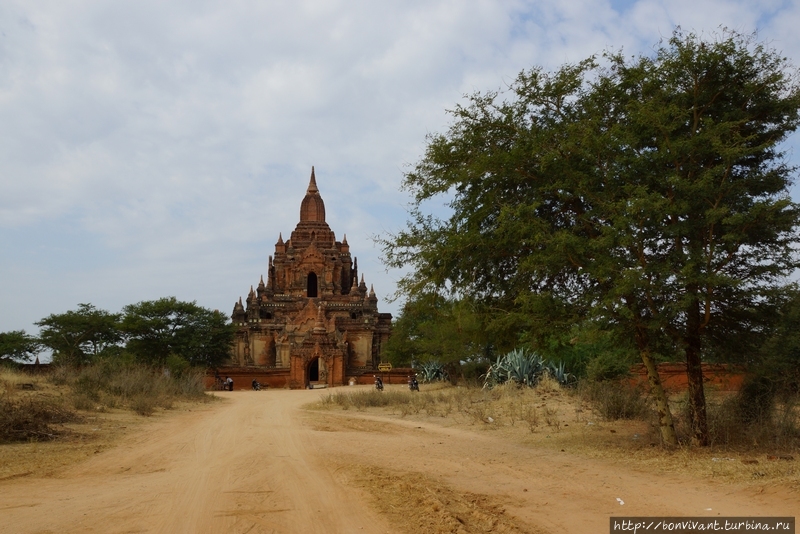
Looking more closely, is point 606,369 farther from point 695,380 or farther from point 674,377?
point 695,380

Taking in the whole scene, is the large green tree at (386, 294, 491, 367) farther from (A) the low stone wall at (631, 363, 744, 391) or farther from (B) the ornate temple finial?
(B) the ornate temple finial

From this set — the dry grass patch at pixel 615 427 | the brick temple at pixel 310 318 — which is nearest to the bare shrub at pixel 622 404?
the dry grass patch at pixel 615 427

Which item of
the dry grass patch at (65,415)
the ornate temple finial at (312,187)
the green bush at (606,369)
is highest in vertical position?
the ornate temple finial at (312,187)

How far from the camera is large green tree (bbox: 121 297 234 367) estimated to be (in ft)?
142

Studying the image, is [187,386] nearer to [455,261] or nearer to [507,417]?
[507,417]

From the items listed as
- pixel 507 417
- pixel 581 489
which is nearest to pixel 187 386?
pixel 507 417

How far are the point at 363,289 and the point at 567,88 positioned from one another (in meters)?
46.7

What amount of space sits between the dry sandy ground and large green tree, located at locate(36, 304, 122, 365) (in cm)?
3637

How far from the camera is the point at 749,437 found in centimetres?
1110

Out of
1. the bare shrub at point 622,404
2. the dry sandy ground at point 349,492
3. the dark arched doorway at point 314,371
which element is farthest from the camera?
the dark arched doorway at point 314,371

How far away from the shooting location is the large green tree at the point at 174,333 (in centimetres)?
4319

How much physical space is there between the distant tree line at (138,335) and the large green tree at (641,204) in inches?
1349

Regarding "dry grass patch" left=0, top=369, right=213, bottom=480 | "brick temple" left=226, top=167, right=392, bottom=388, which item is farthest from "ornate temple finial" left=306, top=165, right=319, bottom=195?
"dry grass patch" left=0, top=369, right=213, bottom=480

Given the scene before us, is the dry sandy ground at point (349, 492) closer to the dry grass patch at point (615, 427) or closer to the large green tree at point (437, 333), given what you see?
the dry grass patch at point (615, 427)
